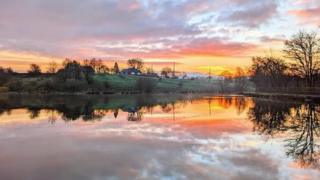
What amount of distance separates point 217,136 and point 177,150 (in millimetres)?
5000

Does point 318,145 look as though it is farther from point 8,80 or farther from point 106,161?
point 8,80

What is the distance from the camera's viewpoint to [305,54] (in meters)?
63.5

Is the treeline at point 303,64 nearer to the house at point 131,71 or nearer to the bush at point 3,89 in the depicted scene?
the bush at point 3,89

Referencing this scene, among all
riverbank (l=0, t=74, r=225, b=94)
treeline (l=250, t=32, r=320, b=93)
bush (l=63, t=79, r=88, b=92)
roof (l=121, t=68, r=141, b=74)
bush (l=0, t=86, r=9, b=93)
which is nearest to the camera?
treeline (l=250, t=32, r=320, b=93)

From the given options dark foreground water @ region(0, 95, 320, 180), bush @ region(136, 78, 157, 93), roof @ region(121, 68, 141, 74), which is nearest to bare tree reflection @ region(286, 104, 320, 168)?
dark foreground water @ region(0, 95, 320, 180)

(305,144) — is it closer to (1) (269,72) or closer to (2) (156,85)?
(1) (269,72)

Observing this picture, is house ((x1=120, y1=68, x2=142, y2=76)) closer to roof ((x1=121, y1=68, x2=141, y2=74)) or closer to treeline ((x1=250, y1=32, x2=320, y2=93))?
roof ((x1=121, y1=68, x2=141, y2=74))

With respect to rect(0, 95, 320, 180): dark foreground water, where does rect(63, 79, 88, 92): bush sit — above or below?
above

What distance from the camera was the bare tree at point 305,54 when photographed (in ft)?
206

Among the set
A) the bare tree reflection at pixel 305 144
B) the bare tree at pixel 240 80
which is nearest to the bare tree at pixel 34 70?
the bare tree at pixel 240 80

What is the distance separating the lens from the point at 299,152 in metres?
14.5

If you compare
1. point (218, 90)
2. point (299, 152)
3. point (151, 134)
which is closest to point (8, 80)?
point (218, 90)

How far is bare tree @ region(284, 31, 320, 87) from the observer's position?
62.8 metres

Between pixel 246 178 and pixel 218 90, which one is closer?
pixel 246 178
